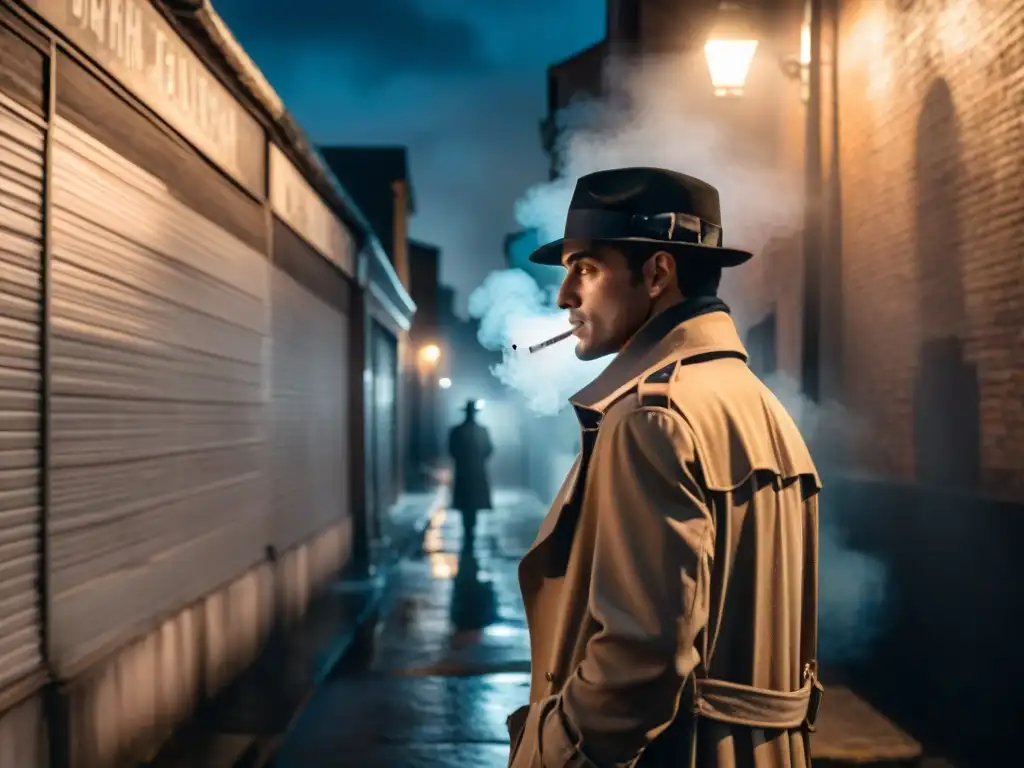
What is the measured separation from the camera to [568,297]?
2.29 metres

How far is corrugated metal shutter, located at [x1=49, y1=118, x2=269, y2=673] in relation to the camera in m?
4.77

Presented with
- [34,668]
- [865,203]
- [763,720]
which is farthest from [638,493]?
[865,203]

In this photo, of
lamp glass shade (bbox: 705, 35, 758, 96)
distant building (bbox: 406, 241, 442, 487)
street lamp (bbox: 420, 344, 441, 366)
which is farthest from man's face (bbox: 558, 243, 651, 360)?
street lamp (bbox: 420, 344, 441, 366)

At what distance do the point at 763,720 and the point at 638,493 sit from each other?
65 centimetres

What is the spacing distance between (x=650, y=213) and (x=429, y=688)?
227 inches

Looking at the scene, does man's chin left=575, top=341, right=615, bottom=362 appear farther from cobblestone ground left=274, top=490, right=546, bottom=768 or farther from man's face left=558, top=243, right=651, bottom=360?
cobblestone ground left=274, top=490, right=546, bottom=768

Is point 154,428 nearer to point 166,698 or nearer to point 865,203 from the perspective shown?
point 166,698

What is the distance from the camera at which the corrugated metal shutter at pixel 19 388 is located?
13.6 ft

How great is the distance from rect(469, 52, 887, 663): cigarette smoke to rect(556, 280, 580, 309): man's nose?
3928 mm

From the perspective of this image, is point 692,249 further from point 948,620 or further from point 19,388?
point 948,620

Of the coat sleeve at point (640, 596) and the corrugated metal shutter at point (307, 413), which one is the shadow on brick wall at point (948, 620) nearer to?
the coat sleeve at point (640, 596)

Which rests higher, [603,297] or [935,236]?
[935,236]

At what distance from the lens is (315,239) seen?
10883 mm

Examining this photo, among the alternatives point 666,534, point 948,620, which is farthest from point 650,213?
point 948,620
